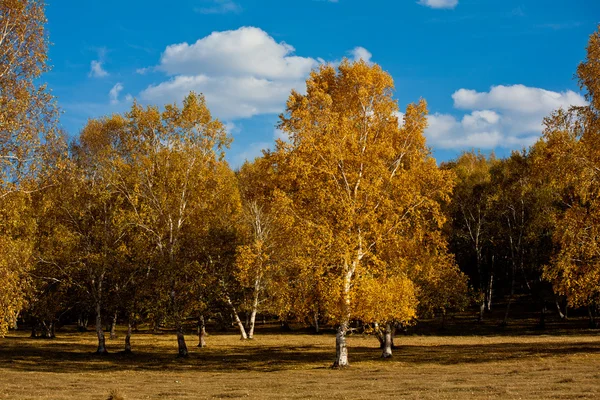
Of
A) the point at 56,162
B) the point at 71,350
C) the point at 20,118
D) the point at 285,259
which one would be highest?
the point at 20,118

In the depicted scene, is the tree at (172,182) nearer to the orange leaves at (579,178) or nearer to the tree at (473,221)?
the orange leaves at (579,178)

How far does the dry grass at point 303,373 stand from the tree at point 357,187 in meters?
4.34

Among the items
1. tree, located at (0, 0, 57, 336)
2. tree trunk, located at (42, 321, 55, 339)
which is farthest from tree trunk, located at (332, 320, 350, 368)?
tree trunk, located at (42, 321, 55, 339)

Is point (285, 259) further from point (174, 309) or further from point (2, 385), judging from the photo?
point (2, 385)

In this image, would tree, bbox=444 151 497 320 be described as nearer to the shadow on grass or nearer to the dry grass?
the dry grass

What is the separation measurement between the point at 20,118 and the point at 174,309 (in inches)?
820

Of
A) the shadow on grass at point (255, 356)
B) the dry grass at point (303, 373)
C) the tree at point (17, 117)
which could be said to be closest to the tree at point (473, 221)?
the dry grass at point (303, 373)

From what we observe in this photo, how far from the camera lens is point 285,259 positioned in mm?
36281

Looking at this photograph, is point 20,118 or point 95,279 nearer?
point 20,118

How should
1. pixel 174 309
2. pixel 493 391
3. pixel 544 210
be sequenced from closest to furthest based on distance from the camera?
1. pixel 493 391
2. pixel 174 309
3. pixel 544 210

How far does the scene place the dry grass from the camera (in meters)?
22.6

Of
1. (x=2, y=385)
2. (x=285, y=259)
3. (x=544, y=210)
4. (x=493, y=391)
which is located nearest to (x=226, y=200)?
(x=285, y=259)

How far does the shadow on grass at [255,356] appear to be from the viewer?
3703 centimetres

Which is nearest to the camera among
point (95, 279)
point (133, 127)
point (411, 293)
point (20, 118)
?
point (20, 118)
